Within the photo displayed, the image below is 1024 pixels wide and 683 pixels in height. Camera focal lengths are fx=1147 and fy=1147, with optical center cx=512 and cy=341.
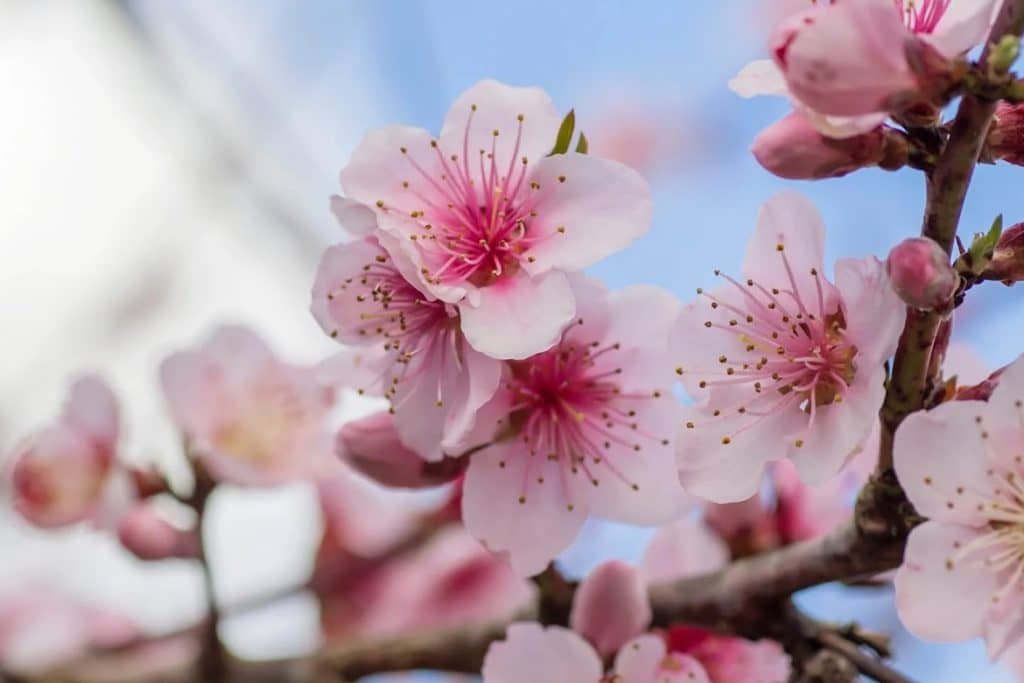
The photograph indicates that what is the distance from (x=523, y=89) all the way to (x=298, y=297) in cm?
245

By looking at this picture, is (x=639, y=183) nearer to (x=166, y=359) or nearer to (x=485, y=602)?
(x=166, y=359)

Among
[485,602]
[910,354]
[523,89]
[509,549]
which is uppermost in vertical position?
[523,89]

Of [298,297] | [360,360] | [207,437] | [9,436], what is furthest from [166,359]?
[298,297]

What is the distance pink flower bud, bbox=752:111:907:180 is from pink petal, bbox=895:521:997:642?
0.74 ft

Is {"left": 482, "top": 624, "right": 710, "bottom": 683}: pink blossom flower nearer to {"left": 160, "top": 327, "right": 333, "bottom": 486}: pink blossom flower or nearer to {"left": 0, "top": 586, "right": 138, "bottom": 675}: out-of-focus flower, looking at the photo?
{"left": 160, "top": 327, "right": 333, "bottom": 486}: pink blossom flower

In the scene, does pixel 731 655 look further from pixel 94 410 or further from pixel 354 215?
pixel 94 410

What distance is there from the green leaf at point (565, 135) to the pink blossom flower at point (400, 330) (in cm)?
14

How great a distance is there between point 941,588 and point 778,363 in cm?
19

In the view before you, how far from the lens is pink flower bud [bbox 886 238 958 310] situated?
0.64 metres

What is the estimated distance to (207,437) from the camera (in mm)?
1298

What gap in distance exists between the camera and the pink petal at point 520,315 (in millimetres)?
729

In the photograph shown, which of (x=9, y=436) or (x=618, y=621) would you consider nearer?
(x=618, y=621)

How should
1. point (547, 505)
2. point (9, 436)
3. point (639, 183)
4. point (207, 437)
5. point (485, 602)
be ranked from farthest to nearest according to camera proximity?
point (9, 436), point (485, 602), point (207, 437), point (547, 505), point (639, 183)

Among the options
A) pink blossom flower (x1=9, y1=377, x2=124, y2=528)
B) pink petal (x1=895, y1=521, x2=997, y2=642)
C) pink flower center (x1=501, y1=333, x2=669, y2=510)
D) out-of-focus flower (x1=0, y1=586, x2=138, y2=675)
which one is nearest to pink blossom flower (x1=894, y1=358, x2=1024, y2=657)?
pink petal (x1=895, y1=521, x2=997, y2=642)
